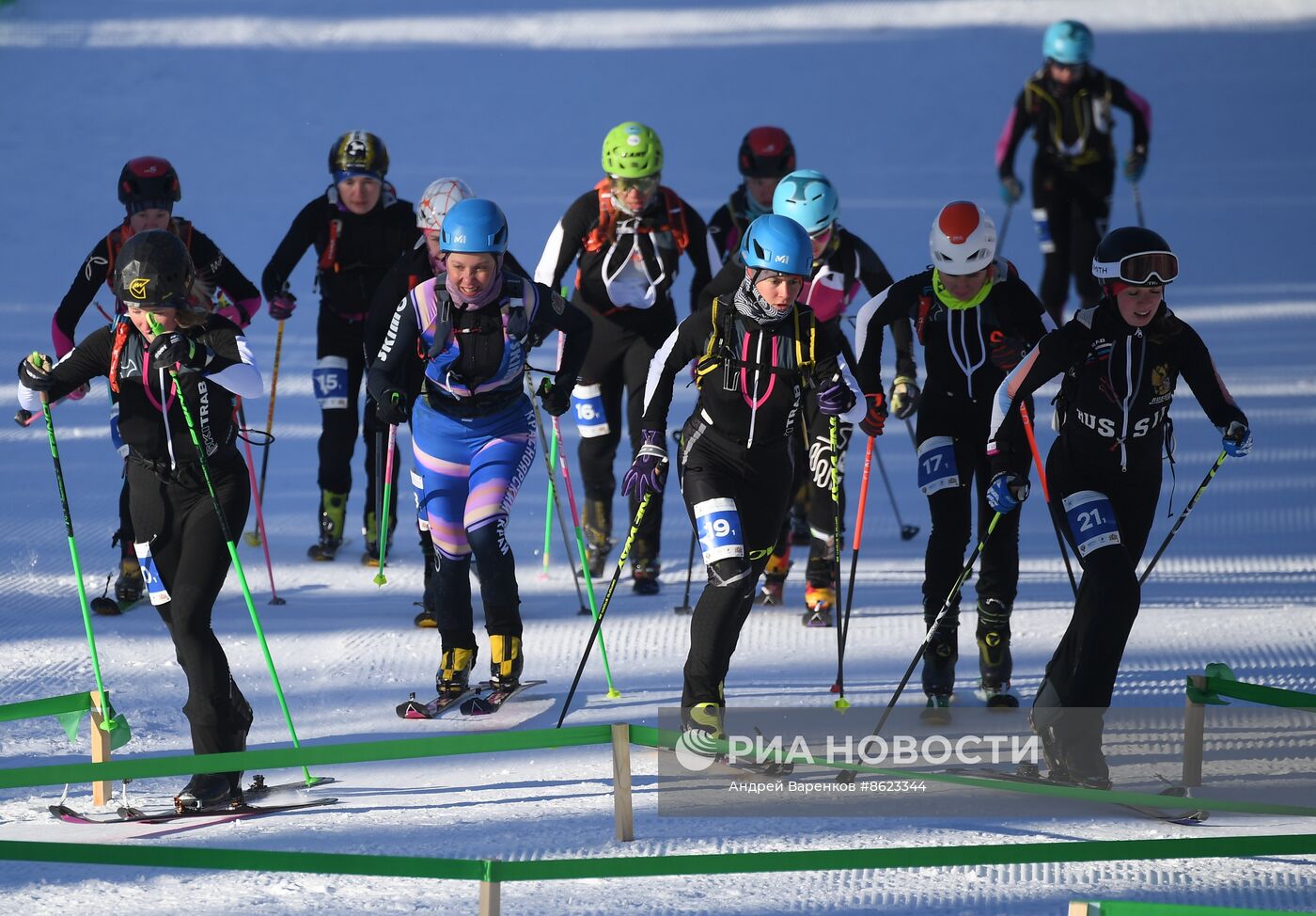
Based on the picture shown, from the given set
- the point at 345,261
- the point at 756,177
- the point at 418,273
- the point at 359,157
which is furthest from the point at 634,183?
the point at 345,261

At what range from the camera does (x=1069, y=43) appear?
40.1ft

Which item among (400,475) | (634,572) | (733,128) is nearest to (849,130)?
(733,128)

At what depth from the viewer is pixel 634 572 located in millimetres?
8953

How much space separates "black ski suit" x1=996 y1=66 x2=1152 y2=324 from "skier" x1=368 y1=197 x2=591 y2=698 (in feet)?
20.1

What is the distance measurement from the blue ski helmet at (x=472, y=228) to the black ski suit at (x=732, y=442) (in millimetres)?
866

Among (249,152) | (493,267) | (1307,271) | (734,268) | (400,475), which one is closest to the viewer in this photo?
(493,267)

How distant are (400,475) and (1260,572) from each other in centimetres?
482

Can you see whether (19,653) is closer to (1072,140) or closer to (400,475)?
(400,475)

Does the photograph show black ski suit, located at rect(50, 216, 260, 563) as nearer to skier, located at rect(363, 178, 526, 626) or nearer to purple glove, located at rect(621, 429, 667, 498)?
skier, located at rect(363, 178, 526, 626)

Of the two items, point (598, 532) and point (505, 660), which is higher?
point (598, 532)

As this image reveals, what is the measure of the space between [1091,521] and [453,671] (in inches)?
105

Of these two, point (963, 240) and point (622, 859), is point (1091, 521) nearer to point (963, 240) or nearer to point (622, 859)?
point (963, 240)

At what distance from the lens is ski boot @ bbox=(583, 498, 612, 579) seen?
9.17 meters

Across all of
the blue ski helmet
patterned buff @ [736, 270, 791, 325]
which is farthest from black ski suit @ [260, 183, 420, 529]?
patterned buff @ [736, 270, 791, 325]
